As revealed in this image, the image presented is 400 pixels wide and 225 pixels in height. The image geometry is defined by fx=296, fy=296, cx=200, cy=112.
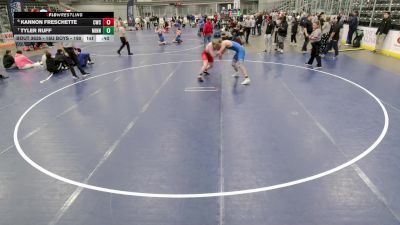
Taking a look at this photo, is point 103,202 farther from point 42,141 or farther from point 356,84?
point 356,84

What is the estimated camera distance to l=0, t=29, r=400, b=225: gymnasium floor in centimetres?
437

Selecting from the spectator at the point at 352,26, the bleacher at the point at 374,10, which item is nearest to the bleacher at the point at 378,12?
the bleacher at the point at 374,10

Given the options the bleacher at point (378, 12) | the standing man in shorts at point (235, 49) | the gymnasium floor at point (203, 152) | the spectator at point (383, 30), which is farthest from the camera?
the bleacher at point (378, 12)

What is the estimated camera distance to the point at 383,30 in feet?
48.1

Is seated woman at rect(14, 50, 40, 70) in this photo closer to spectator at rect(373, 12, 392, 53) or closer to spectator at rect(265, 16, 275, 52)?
spectator at rect(265, 16, 275, 52)

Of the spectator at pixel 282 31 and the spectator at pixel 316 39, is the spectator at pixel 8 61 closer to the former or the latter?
the spectator at pixel 282 31

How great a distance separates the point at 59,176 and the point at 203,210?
2.75 m

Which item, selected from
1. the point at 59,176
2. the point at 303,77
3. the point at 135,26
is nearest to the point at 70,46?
the point at 59,176

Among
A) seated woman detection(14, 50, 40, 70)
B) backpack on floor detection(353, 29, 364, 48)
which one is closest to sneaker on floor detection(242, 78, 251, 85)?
seated woman detection(14, 50, 40, 70)

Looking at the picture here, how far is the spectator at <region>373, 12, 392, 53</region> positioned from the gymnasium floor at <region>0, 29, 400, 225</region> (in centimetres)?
478

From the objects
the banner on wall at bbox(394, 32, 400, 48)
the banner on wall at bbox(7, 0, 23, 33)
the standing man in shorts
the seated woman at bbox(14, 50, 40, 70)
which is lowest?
the seated woman at bbox(14, 50, 40, 70)
